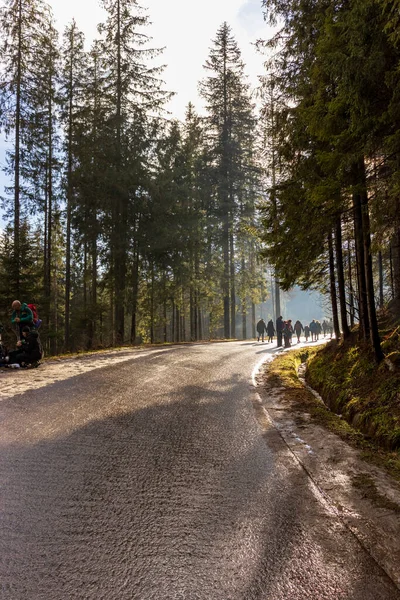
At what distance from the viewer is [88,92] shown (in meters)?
21.5

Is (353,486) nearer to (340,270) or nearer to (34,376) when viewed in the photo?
(34,376)

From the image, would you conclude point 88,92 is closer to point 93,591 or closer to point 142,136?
point 142,136

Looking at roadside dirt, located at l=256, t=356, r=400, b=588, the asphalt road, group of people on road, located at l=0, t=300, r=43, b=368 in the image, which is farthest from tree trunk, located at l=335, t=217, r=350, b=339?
group of people on road, located at l=0, t=300, r=43, b=368

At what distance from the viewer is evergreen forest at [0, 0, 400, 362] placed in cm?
576

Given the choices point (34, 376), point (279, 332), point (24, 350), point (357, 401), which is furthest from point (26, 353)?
point (279, 332)

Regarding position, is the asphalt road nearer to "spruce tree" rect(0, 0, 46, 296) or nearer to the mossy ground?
the mossy ground

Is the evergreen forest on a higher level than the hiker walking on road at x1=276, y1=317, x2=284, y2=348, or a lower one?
higher

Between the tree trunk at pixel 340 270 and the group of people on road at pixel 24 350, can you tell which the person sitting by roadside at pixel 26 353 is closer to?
the group of people on road at pixel 24 350

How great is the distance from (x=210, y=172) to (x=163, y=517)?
106 ft

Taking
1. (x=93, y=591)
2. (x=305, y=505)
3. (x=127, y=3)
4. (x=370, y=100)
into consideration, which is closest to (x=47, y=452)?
(x=93, y=591)

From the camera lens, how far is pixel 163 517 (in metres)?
2.61

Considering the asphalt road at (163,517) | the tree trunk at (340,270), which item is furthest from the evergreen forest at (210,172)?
the asphalt road at (163,517)

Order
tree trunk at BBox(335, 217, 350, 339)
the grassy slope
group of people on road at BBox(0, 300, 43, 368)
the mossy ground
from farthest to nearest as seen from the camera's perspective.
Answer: group of people on road at BBox(0, 300, 43, 368), tree trunk at BBox(335, 217, 350, 339), the grassy slope, the mossy ground

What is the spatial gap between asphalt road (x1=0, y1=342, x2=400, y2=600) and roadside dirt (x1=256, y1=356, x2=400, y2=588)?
0.34ft
